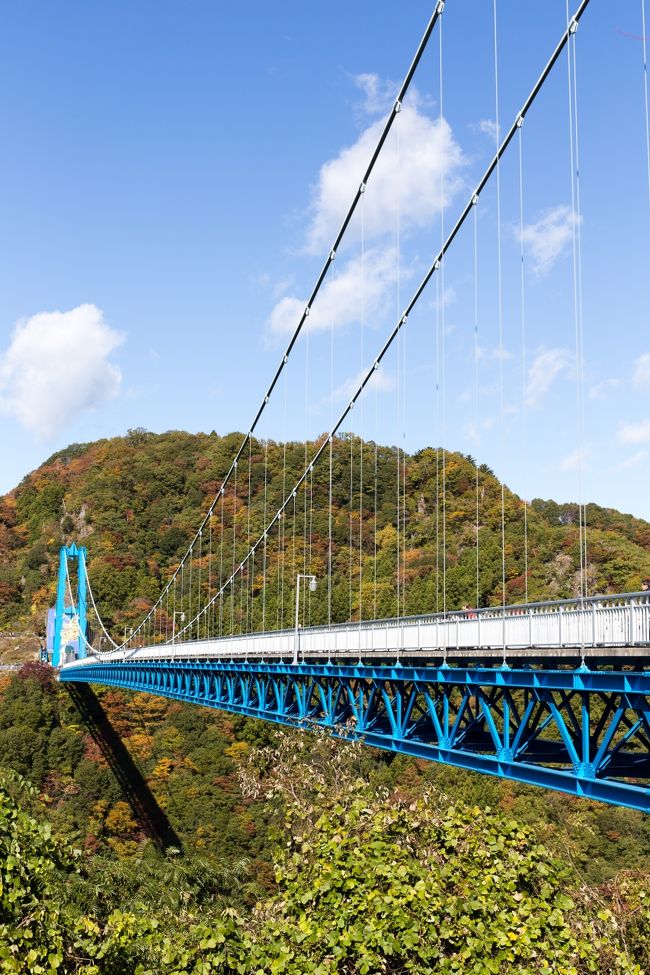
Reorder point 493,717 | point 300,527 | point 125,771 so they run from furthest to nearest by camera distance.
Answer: point 300,527, point 125,771, point 493,717

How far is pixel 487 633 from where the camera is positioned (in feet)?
67.6

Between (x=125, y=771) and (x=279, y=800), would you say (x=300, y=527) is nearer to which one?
(x=125, y=771)

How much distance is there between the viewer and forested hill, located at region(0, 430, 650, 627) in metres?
71.5

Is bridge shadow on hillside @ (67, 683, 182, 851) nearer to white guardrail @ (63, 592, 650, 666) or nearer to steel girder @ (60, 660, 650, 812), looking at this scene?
steel girder @ (60, 660, 650, 812)

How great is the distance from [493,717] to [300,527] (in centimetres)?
6354

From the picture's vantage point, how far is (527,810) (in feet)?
171

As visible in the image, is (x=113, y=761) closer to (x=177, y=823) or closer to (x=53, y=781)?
(x=53, y=781)

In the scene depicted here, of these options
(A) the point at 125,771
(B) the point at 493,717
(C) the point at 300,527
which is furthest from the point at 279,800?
(C) the point at 300,527

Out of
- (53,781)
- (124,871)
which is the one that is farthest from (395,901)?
(53,781)

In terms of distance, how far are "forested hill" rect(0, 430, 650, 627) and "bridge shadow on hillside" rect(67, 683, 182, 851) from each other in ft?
45.9

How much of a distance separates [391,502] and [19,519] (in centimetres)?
4921

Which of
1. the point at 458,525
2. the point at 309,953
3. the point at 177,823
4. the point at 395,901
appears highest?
the point at 458,525

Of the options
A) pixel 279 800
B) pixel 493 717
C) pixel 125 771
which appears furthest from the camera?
pixel 125 771

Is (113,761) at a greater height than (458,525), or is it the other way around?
(458,525)
